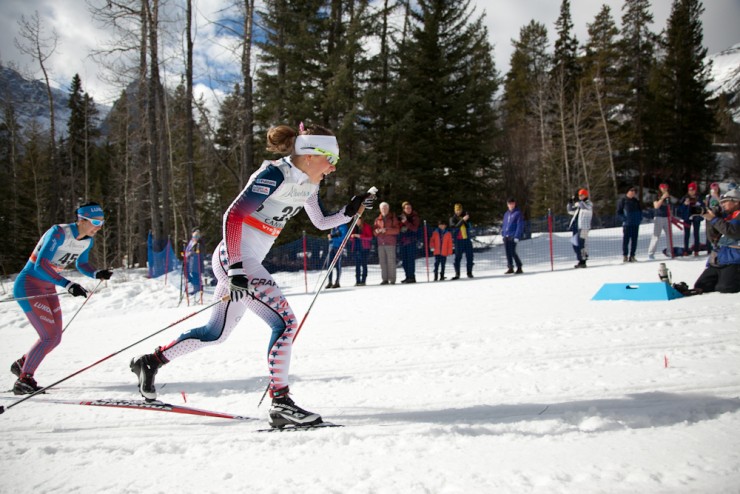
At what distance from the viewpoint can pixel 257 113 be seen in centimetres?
1711

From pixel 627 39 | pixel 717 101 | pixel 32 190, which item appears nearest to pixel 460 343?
pixel 32 190

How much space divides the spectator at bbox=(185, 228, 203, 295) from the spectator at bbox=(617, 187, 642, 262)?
11.5 metres

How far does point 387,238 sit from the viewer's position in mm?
11234

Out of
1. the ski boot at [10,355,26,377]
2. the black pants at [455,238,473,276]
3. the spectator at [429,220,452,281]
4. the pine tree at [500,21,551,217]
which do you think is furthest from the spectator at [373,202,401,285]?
the pine tree at [500,21,551,217]

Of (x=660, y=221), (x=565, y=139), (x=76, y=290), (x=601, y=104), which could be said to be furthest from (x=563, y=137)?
(x=76, y=290)

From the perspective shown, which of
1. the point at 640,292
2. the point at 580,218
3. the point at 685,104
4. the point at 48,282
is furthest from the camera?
the point at 685,104

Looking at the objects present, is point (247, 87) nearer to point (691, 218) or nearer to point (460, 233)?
point (460, 233)

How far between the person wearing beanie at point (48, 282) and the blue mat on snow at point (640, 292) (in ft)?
23.5

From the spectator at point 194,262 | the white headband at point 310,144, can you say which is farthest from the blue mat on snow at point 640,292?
the spectator at point 194,262

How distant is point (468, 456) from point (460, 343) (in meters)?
2.53

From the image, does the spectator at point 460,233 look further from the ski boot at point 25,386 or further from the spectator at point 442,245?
the ski boot at point 25,386

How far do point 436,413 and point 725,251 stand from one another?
6403 mm

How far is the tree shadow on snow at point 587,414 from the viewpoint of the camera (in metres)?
2.54

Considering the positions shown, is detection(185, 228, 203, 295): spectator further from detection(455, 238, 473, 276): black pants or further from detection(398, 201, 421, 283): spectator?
detection(455, 238, 473, 276): black pants
